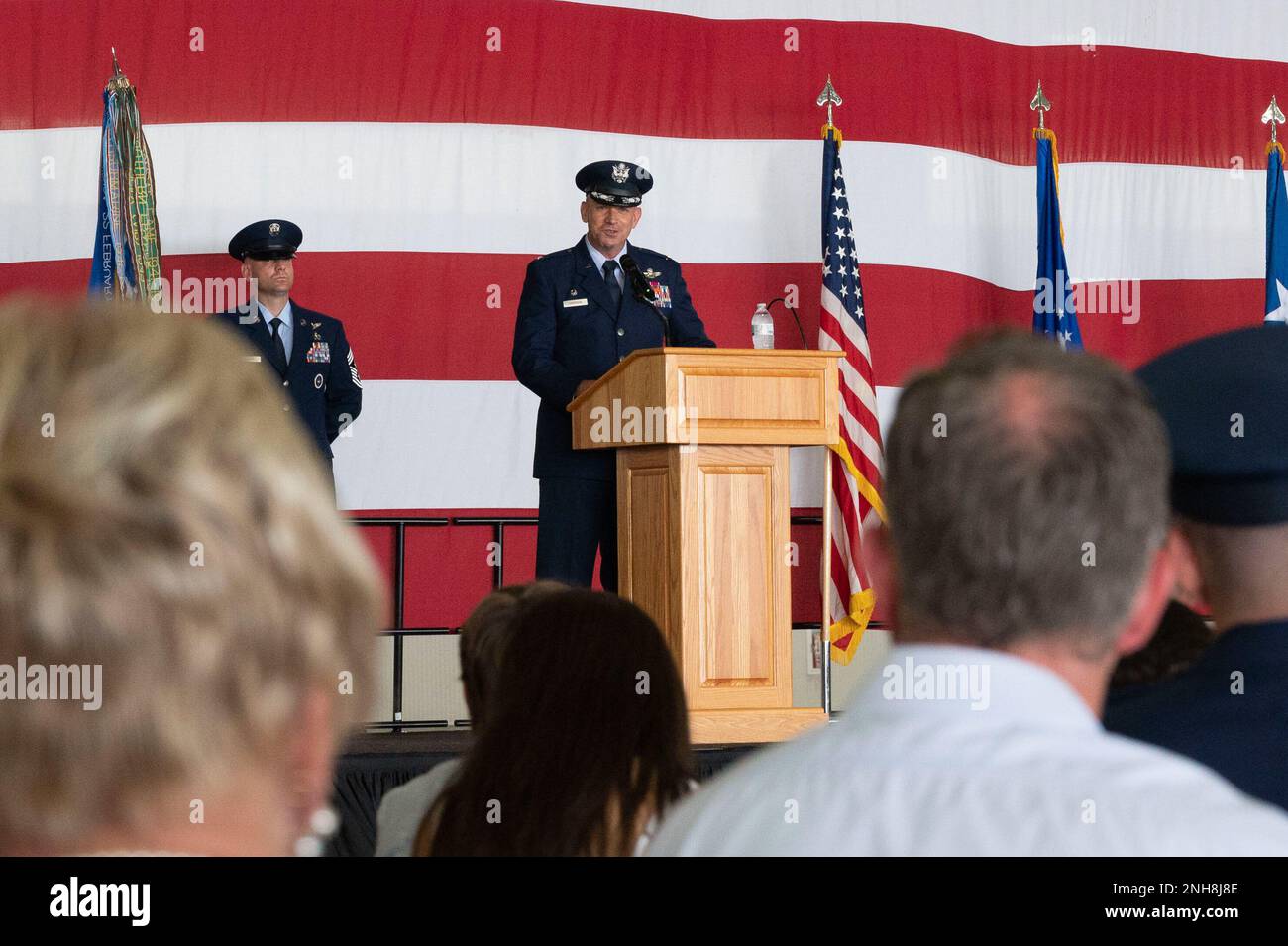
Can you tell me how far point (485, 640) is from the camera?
5.05 ft

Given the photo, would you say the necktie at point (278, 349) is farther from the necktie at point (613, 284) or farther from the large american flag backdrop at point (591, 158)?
the necktie at point (613, 284)

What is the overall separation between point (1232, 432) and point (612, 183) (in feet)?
10.1

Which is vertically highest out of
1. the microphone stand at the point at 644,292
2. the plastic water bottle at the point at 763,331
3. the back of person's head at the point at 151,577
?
the microphone stand at the point at 644,292

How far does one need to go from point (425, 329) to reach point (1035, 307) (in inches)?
86.8

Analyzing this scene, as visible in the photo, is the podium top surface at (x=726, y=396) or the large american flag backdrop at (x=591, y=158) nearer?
the podium top surface at (x=726, y=396)

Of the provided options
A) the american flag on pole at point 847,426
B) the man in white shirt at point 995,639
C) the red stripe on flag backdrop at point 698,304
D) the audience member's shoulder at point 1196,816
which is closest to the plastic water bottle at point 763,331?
the american flag on pole at point 847,426

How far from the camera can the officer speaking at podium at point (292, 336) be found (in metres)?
4.58

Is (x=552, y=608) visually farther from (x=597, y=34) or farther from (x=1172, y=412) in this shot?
(x=597, y=34)

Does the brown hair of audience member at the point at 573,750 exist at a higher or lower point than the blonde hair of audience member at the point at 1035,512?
lower

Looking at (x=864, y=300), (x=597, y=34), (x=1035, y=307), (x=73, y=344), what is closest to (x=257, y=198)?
(x=597, y=34)

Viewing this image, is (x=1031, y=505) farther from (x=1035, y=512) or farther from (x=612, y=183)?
(x=612, y=183)

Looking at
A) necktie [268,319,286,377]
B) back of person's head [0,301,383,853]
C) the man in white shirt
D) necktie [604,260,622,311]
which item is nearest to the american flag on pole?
necktie [604,260,622,311]

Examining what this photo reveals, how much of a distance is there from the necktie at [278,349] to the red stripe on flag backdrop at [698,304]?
0.50m

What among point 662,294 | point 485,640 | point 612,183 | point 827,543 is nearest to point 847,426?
point 827,543
